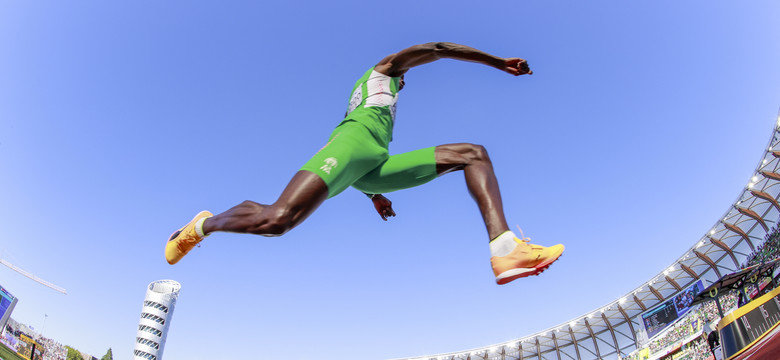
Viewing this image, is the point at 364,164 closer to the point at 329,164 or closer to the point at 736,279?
the point at 329,164

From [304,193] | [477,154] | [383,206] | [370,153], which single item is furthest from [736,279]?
[304,193]

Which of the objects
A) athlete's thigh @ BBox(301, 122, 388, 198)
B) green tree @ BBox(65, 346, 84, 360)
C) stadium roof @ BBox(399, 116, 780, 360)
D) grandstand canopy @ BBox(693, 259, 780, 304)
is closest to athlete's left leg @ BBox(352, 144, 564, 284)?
athlete's thigh @ BBox(301, 122, 388, 198)

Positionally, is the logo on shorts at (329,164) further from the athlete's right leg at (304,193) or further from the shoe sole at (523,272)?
the shoe sole at (523,272)

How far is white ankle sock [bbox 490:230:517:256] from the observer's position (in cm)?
225

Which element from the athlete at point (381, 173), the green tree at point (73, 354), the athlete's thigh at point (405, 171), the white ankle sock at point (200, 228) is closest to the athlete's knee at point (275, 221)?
Result: the athlete at point (381, 173)

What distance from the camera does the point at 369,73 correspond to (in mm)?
3236

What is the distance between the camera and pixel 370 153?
276 centimetres

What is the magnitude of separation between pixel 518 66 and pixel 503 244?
1133mm

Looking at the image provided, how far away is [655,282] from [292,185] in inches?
1657

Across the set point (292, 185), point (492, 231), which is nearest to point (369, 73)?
point (292, 185)

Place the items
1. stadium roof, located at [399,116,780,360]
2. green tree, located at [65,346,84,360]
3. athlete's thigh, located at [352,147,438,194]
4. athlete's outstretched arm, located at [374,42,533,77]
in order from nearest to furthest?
1. athlete's outstretched arm, located at [374,42,533,77]
2. athlete's thigh, located at [352,147,438,194]
3. stadium roof, located at [399,116,780,360]
4. green tree, located at [65,346,84,360]

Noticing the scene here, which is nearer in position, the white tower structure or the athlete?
the athlete

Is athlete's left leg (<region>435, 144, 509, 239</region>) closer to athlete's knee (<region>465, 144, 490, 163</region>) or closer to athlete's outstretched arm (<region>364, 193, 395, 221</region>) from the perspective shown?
athlete's knee (<region>465, 144, 490, 163</region>)

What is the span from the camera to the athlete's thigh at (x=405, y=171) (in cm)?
278
